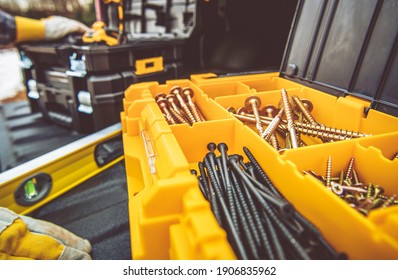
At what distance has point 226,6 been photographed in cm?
259

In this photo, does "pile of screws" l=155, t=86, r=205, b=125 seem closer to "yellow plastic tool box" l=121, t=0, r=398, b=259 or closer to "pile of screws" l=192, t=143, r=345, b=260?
"yellow plastic tool box" l=121, t=0, r=398, b=259

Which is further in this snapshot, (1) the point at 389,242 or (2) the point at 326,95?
(2) the point at 326,95

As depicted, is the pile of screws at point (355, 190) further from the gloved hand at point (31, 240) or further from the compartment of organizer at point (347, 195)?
the gloved hand at point (31, 240)

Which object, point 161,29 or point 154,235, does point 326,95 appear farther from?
point 161,29

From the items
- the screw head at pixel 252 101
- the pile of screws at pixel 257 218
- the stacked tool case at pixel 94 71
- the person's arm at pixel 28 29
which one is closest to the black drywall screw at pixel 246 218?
the pile of screws at pixel 257 218

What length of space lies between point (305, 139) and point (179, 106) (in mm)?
693

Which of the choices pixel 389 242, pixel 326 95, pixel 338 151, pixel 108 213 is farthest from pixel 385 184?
pixel 108 213

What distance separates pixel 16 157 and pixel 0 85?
316cm

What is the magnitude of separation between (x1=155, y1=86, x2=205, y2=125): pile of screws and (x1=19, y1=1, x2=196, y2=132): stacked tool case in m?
0.59

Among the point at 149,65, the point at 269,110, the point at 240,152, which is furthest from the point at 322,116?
the point at 149,65

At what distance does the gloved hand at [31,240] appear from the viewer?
0.84 m

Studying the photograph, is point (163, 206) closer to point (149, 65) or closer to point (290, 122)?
point (290, 122)

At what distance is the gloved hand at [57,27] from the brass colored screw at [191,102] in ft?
5.16

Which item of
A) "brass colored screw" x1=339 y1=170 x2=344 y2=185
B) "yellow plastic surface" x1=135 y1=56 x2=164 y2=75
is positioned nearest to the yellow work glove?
"yellow plastic surface" x1=135 y1=56 x2=164 y2=75
